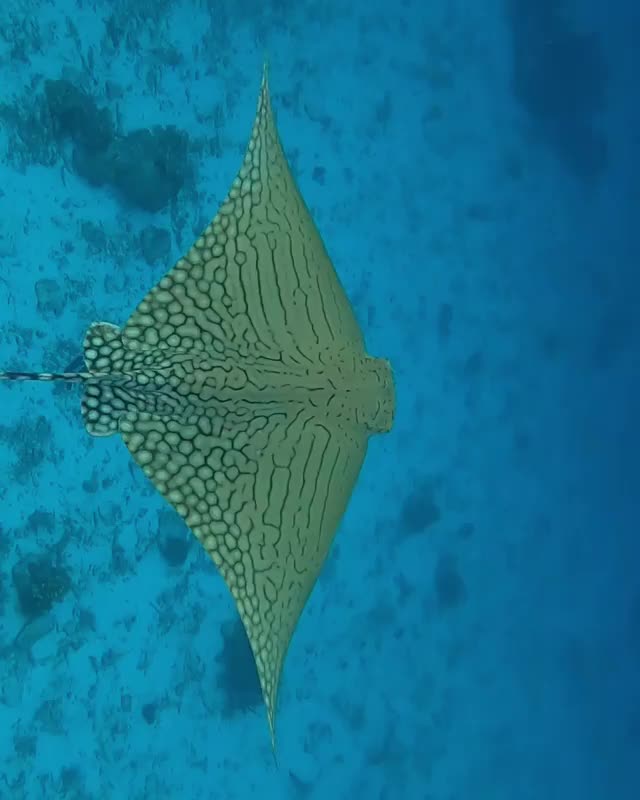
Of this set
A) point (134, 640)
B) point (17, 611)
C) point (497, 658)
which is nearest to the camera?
point (17, 611)

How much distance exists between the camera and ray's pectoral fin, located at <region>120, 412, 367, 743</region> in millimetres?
3785

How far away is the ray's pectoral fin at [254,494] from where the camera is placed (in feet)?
12.4

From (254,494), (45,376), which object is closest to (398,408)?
(254,494)

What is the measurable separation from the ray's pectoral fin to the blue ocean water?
2.66 meters

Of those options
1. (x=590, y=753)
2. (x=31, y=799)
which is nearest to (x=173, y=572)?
(x=31, y=799)

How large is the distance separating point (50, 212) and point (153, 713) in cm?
408

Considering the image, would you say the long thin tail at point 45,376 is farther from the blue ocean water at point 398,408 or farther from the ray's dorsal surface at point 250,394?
the blue ocean water at point 398,408

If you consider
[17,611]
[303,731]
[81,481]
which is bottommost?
[303,731]

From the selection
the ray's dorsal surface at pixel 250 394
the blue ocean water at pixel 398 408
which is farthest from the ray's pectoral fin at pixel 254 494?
the blue ocean water at pixel 398 408

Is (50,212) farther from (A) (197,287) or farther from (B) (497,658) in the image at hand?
(B) (497,658)

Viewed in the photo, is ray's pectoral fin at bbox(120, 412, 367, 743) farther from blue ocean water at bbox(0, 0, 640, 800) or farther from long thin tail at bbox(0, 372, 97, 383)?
blue ocean water at bbox(0, 0, 640, 800)

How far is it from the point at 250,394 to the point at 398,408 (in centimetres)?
410

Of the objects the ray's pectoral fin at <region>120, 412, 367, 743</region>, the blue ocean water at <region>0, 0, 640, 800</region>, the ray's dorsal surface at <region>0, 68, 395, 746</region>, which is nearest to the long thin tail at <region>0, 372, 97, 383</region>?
the ray's dorsal surface at <region>0, 68, 395, 746</region>

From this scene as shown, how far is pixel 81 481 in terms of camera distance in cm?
625
